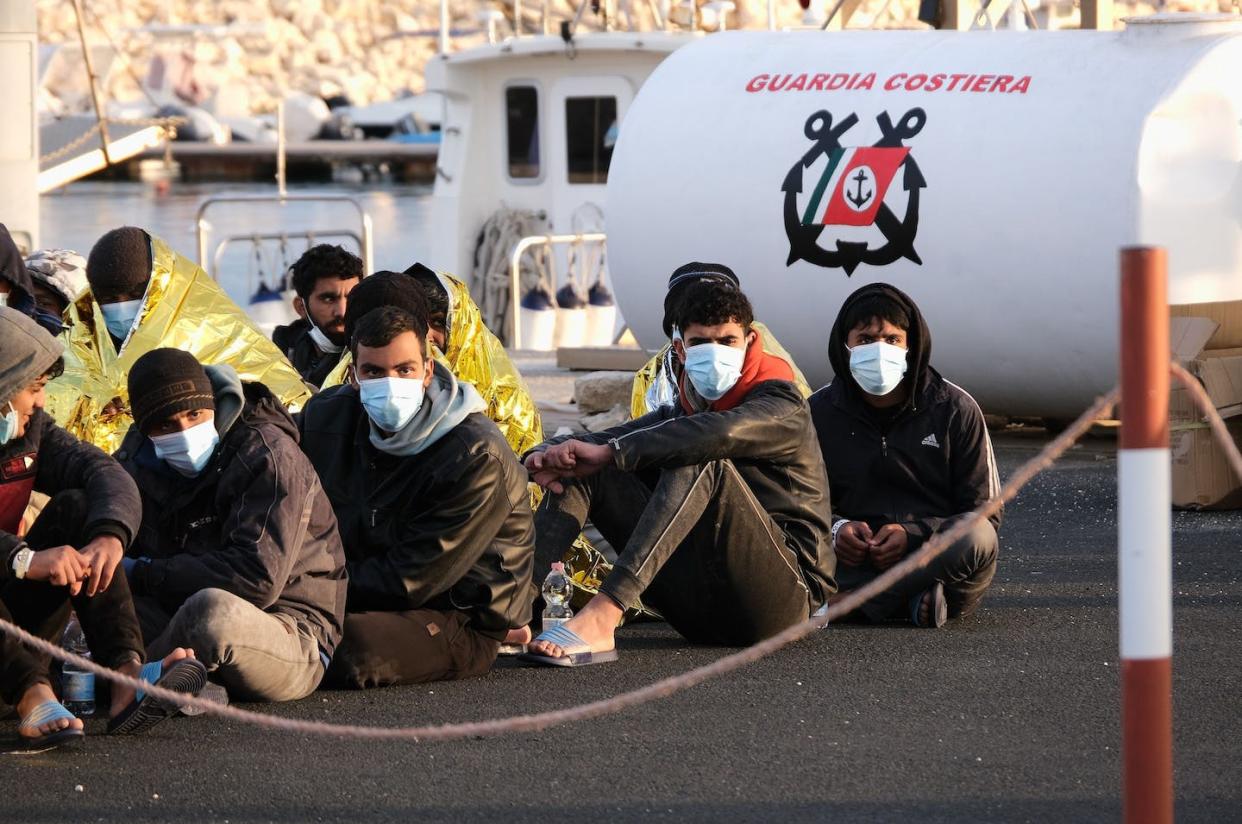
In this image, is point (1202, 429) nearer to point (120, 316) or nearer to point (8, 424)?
point (120, 316)

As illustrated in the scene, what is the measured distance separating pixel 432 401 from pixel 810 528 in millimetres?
1225

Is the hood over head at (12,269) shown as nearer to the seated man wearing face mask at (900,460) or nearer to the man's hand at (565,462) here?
the man's hand at (565,462)

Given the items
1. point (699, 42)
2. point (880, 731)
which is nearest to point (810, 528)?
point (880, 731)

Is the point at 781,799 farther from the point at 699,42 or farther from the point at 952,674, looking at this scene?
the point at 699,42

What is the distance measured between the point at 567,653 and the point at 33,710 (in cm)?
154

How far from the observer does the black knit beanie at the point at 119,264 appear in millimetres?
7219

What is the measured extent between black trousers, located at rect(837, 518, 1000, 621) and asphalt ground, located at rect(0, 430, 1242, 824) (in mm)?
81

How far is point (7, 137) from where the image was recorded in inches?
464

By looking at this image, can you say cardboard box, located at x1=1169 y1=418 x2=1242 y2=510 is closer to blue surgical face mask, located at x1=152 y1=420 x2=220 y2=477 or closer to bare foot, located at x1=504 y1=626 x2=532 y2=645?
bare foot, located at x1=504 y1=626 x2=532 y2=645

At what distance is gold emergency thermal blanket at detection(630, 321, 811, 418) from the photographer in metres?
6.68

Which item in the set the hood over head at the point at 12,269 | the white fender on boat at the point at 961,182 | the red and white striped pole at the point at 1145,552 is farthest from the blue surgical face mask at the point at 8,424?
the white fender on boat at the point at 961,182

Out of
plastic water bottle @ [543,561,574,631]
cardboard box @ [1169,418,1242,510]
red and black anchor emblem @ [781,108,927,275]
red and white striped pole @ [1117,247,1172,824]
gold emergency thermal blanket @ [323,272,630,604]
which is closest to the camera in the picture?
red and white striped pole @ [1117,247,1172,824]

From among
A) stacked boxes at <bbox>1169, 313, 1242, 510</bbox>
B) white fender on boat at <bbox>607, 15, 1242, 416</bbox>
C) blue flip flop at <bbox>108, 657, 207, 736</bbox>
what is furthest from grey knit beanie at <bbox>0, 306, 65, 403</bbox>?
white fender on boat at <bbox>607, 15, 1242, 416</bbox>

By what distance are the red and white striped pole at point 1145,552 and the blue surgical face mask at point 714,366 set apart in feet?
8.58
